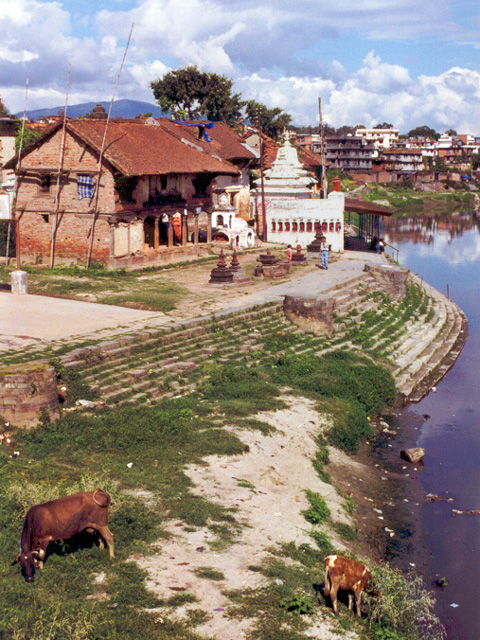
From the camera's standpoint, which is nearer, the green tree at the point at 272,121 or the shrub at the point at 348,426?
the shrub at the point at 348,426

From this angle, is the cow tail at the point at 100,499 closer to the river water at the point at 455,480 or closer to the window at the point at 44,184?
the river water at the point at 455,480

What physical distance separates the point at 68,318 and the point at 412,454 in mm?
9606

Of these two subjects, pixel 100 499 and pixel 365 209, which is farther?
pixel 365 209

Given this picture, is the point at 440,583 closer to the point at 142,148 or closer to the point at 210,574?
the point at 210,574

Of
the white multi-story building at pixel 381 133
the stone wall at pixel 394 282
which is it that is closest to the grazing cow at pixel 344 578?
the stone wall at pixel 394 282

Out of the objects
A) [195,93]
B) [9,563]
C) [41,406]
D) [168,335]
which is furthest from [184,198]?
[195,93]

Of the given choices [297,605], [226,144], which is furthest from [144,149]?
[297,605]

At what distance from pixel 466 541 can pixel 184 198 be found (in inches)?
956

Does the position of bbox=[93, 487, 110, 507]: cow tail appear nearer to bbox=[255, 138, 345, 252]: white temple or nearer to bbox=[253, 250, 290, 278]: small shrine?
bbox=[253, 250, 290, 278]: small shrine

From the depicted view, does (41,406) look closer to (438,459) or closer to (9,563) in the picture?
(9,563)

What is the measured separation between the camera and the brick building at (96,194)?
2892 cm

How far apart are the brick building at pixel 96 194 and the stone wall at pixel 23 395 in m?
16.4

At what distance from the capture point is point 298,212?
40.8 meters

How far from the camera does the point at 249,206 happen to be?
154 feet
